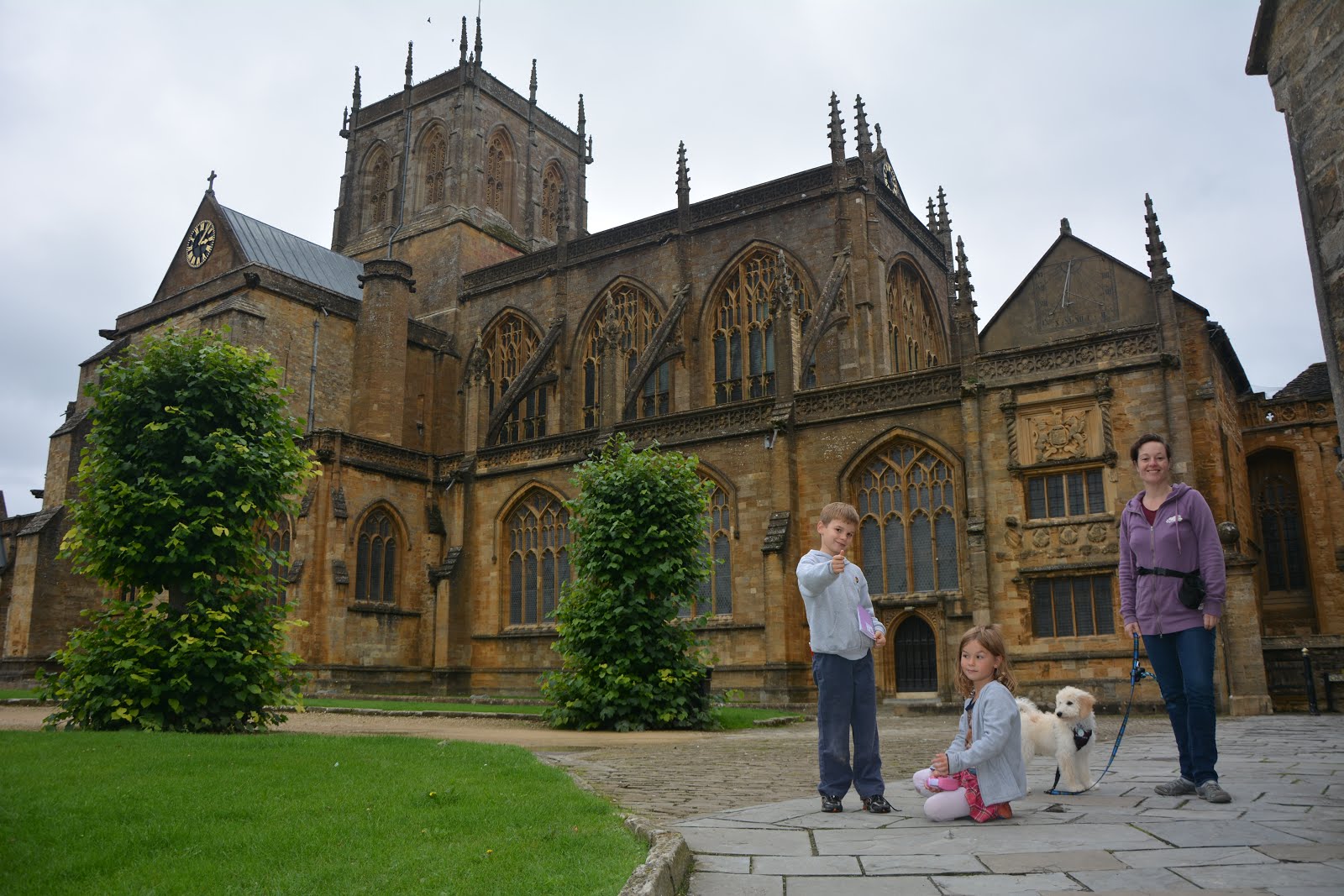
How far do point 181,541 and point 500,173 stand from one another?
120 feet

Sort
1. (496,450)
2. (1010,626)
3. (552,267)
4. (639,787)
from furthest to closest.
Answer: (552,267)
(496,450)
(1010,626)
(639,787)

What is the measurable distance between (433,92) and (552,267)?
51.8 ft

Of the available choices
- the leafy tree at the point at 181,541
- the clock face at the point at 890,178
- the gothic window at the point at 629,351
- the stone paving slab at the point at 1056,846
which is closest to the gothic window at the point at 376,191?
the gothic window at the point at 629,351

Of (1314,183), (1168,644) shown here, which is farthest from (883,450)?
(1314,183)

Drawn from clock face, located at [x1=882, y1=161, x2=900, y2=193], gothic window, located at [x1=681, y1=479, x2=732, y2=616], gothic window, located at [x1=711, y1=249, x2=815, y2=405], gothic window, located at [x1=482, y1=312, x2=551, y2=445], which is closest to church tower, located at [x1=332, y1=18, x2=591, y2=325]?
gothic window, located at [x1=482, y1=312, x2=551, y2=445]

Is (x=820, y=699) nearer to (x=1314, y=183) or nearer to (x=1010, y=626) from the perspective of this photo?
(x=1314, y=183)

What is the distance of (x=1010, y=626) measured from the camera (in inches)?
810

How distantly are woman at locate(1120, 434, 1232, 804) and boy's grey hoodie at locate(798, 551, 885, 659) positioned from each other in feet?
5.86

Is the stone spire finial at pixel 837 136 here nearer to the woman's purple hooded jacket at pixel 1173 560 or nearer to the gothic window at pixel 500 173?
the gothic window at pixel 500 173

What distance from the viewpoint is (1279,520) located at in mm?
25594

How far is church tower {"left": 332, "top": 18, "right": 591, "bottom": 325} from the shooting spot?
142ft

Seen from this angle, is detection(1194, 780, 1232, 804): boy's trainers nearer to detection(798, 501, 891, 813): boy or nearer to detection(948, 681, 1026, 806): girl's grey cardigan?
detection(948, 681, 1026, 806): girl's grey cardigan

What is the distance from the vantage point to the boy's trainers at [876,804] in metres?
6.03

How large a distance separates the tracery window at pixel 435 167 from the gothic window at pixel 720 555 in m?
24.9
